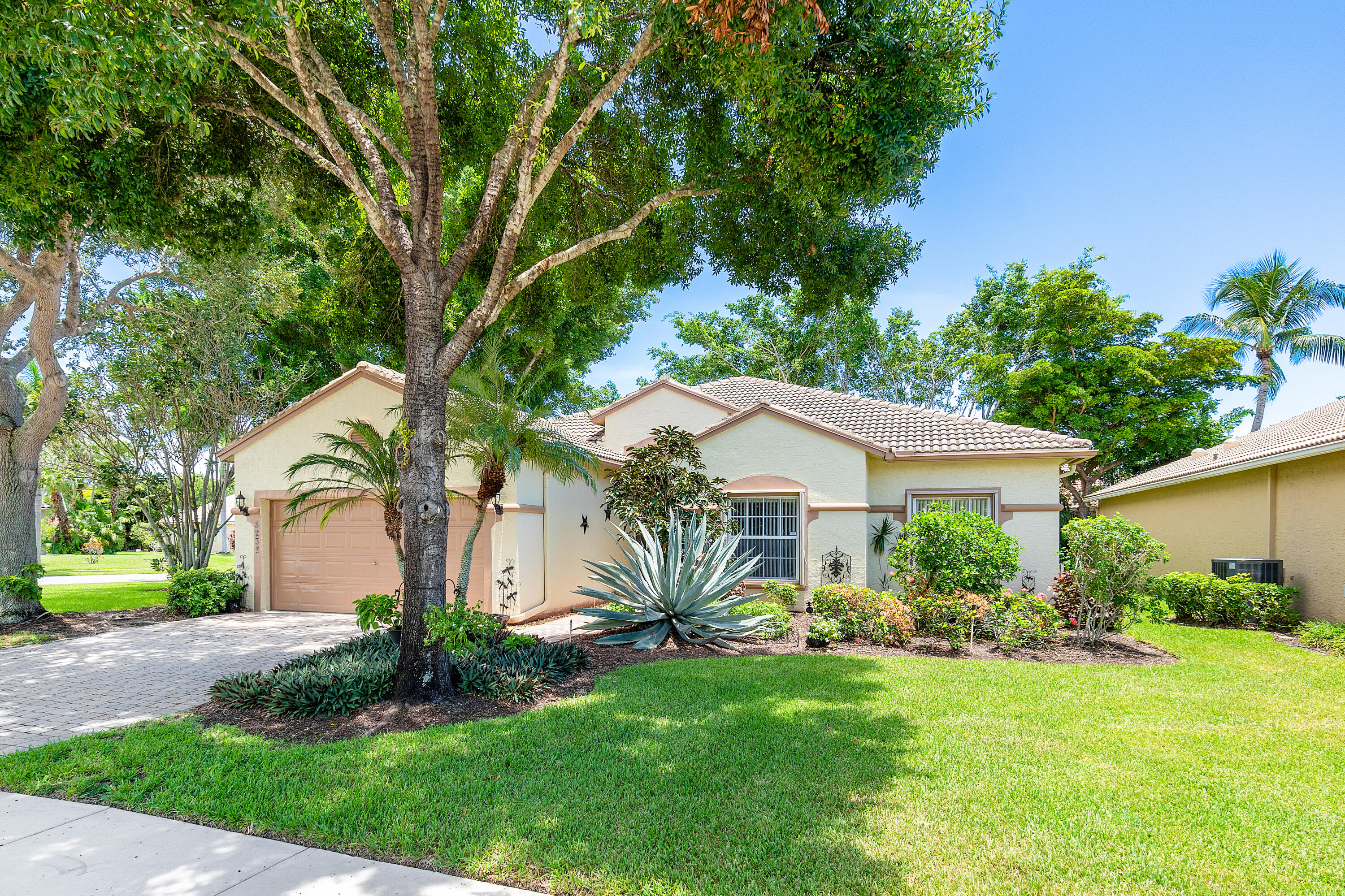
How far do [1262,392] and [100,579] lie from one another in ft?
142

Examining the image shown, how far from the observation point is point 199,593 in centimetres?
1245

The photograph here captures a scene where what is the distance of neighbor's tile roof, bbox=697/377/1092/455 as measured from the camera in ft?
40.7

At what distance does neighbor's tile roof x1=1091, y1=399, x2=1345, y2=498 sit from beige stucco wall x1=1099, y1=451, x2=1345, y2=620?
0.41m

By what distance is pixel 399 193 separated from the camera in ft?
31.7

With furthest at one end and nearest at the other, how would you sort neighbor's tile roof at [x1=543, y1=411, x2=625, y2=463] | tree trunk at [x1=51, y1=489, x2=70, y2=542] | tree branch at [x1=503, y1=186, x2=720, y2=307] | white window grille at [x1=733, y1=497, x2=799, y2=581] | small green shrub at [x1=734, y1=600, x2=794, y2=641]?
tree trunk at [x1=51, y1=489, x2=70, y2=542], neighbor's tile roof at [x1=543, y1=411, x2=625, y2=463], white window grille at [x1=733, y1=497, x2=799, y2=581], small green shrub at [x1=734, y1=600, x2=794, y2=641], tree branch at [x1=503, y1=186, x2=720, y2=307]

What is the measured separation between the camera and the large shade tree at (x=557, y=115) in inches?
208

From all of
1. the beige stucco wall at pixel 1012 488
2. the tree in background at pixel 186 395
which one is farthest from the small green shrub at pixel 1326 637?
the tree in background at pixel 186 395

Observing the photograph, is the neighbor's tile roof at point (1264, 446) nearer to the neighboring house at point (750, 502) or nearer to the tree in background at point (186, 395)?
the neighboring house at point (750, 502)

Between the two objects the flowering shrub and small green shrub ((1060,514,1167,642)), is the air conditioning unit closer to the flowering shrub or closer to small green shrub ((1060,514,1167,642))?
small green shrub ((1060,514,1167,642))

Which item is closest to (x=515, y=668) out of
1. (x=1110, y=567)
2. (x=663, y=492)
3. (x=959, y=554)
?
(x=663, y=492)

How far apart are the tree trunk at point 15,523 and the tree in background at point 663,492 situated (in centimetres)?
1010

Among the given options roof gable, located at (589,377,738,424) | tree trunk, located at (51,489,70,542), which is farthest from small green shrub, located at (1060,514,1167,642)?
tree trunk, located at (51,489,70,542)

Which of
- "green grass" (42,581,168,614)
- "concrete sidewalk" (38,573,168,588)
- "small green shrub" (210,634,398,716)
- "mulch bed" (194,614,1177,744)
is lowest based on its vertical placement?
"concrete sidewalk" (38,573,168,588)

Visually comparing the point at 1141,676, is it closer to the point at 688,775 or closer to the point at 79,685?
the point at 688,775
